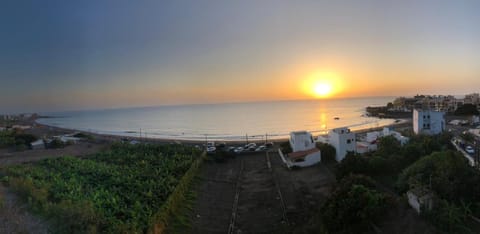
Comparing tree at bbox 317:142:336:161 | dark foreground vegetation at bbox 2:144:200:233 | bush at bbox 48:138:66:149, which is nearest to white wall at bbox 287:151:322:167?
tree at bbox 317:142:336:161

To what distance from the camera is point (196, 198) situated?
15.9 metres

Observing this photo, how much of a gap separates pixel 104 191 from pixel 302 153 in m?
14.6

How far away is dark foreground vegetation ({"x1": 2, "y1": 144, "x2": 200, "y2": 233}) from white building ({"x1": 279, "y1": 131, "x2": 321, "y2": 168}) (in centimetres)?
765

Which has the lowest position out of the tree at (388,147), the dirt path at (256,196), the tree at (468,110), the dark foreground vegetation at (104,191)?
the dirt path at (256,196)

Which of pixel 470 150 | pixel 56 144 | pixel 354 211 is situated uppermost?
pixel 56 144

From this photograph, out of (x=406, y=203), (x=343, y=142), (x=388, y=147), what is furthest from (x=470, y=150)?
(x=406, y=203)

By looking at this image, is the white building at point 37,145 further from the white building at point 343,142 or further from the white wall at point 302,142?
the white building at point 343,142

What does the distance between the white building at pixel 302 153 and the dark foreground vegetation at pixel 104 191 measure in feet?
25.1

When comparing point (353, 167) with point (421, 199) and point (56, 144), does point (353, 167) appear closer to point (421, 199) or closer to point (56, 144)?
point (421, 199)

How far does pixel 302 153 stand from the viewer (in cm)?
2223

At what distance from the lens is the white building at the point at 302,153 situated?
21.5 m

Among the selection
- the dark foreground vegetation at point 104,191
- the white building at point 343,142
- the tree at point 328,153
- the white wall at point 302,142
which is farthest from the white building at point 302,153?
the dark foreground vegetation at point 104,191

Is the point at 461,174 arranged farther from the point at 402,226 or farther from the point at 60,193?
the point at 60,193

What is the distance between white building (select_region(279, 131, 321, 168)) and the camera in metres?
21.5
